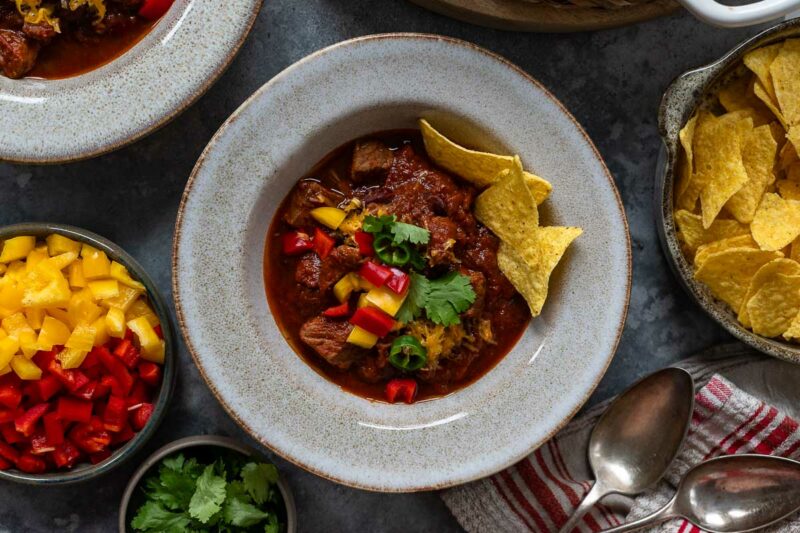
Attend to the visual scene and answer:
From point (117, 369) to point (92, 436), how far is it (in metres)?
0.25

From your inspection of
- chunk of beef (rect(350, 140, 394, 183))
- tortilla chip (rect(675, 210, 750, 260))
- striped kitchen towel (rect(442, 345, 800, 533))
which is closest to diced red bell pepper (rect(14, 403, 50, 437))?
chunk of beef (rect(350, 140, 394, 183))

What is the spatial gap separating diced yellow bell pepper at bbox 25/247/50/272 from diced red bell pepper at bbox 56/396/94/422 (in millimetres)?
474

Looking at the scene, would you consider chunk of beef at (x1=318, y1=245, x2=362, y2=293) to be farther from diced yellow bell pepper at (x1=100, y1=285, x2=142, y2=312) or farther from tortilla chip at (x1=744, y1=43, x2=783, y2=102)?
tortilla chip at (x1=744, y1=43, x2=783, y2=102)

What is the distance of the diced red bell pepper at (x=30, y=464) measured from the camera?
2950 mm

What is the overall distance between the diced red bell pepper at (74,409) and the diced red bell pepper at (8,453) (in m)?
0.23

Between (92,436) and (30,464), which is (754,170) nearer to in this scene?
(92,436)

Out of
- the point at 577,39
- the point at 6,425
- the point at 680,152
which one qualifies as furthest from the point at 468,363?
the point at 6,425

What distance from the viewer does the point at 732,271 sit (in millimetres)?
2953

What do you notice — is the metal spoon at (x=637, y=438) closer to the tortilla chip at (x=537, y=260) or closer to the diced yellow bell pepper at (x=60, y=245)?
the tortilla chip at (x=537, y=260)

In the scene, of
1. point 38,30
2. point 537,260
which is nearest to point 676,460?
point 537,260

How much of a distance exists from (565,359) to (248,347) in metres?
1.09

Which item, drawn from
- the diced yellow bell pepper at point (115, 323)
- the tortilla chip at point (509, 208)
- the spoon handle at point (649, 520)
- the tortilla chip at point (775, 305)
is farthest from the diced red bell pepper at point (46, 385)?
the tortilla chip at point (775, 305)

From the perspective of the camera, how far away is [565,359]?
2891mm

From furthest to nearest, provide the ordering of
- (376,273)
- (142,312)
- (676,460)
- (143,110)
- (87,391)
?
(676,460) → (142,312) → (87,391) → (376,273) → (143,110)
